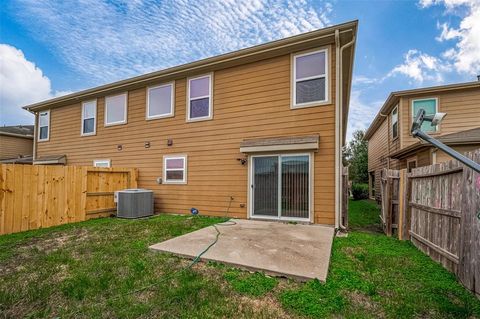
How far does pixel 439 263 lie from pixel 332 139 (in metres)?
3.25

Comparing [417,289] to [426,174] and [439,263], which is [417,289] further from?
[426,174]

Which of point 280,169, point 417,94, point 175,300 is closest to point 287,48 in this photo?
point 280,169

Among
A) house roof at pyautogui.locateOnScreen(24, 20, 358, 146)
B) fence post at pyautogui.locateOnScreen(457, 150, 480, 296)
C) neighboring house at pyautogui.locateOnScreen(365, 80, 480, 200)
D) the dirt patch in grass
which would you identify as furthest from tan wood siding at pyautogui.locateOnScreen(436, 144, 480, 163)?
the dirt patch in grass

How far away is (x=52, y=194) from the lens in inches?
255

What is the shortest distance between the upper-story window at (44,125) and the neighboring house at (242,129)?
143 inches

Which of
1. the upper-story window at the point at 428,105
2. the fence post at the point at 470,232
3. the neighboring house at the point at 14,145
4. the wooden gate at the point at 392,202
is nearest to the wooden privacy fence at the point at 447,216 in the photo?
the fence post at the point at 470,232

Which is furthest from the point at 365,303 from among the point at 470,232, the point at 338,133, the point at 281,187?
the point at 338,133

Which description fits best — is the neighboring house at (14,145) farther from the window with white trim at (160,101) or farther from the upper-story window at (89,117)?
the window with white trim at (160,101)

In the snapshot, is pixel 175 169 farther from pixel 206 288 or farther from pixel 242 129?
pixel 206 288

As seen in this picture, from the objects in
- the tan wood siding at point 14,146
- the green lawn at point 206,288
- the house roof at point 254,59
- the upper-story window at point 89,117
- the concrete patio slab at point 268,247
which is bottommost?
the green lawn at point 206,288

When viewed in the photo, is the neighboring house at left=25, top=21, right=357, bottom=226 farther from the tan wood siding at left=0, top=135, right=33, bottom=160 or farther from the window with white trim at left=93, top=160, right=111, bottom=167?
the tan wood siding at left=0, top=135, right=33, bottom=160

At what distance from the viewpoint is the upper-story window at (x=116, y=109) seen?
9.58 metres

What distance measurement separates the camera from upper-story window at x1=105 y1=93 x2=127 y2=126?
377 inches

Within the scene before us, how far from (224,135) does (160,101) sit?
3.05 metres
